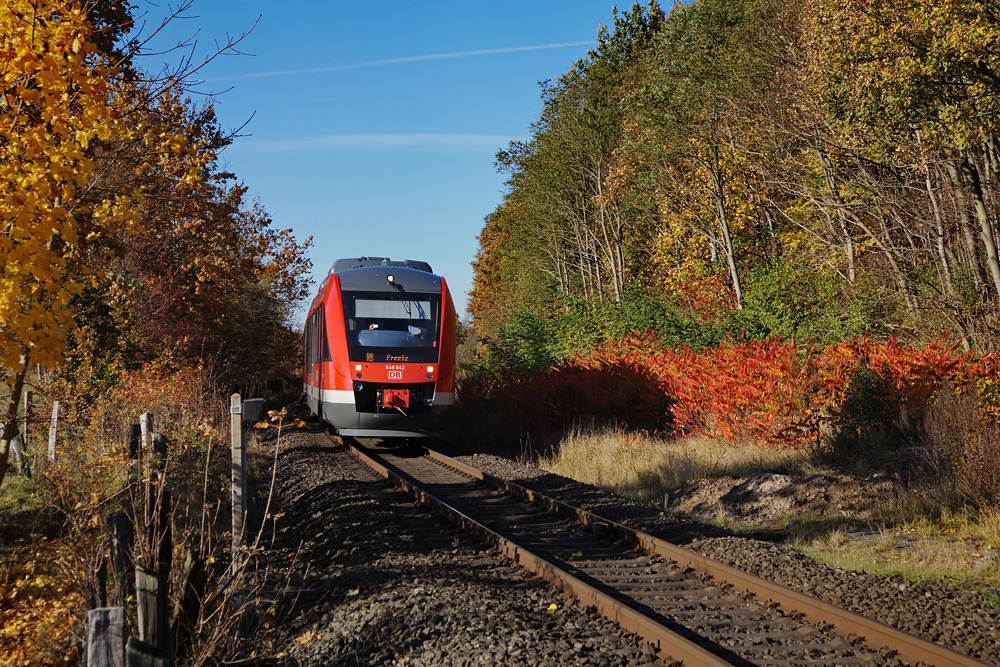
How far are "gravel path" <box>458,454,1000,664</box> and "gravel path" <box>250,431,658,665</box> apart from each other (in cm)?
189

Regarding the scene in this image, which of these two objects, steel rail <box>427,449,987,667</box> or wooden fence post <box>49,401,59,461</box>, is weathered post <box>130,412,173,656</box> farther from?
wooden fence post <box>49,401,59,461</box>

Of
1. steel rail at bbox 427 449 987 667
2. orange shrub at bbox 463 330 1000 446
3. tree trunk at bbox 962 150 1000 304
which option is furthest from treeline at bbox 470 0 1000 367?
steel rail at bbox 427 449 987 667

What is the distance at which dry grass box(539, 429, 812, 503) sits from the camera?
39.5 ft

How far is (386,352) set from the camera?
617 inches

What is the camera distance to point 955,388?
36.9 ft

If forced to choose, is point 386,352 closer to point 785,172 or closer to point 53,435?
point 53,435

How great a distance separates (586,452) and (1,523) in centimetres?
929

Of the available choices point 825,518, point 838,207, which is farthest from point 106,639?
point 838,207

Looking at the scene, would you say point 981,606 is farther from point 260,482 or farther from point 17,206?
point 260,482

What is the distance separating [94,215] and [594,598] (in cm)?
524

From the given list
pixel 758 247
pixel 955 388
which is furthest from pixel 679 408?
pixel 758 247

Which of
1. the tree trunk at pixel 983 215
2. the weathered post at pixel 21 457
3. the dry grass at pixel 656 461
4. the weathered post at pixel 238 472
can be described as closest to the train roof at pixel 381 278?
the dry grass at pixel 656 461

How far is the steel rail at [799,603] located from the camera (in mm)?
4863

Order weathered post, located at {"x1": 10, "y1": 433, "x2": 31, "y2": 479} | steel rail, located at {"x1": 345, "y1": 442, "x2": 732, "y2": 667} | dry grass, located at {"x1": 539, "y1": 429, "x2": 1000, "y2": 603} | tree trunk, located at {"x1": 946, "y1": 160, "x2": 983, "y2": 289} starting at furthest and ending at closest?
tree trunk, located at {"x1": 946, "y1": 160, "x2": 983, "y2": 289} < weathered post, located at {"x1": 10, "y1": 433, "x2": 31, "y2": 479} < dry grass, located at {"x1": 539, "y1": 429, "x2": 1000, "y2": 603} < steel rail, located at {"x1": 345, "y1": 442, "x2": 732, "y2": 667}
